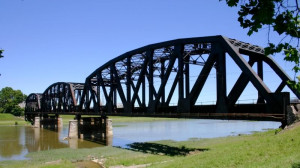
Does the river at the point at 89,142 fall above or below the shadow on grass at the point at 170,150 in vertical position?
below

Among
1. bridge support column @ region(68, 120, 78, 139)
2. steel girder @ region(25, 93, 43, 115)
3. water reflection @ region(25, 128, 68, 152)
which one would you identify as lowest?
water reflection @ region(25, 128, 68, 152)

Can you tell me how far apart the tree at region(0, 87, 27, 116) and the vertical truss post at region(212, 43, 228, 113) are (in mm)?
132379

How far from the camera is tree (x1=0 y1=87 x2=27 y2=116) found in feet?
453

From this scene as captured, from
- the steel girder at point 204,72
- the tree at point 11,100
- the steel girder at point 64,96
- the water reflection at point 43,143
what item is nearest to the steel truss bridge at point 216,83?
the steel girder at point 204,72

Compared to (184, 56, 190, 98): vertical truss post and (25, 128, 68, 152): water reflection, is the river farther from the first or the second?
(184, 56, 190, 98): vertical truss post

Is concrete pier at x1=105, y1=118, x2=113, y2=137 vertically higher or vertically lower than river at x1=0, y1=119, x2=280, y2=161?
higher

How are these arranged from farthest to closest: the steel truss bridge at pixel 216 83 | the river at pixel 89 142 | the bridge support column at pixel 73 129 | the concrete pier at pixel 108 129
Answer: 1. the bridge support column at pixel 73 129
2. the concrete pier at pixel 108 129
3. the river at pixel 89 142
4. the steel truss bridge at pixel 216 83

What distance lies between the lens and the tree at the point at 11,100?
138012 mm

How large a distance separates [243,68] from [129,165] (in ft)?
39.3

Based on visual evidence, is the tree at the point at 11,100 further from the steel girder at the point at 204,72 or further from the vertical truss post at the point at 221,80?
the vertical truss post at the point at 221,80

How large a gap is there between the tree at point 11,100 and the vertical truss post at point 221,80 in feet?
434

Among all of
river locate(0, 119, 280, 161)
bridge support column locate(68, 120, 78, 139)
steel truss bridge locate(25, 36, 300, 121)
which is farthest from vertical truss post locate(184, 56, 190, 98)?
bridge support column locate(68, 120, 78, 139)

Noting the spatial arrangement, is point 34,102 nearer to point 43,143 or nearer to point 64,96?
point 64,96

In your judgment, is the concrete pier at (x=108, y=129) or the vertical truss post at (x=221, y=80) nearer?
the vertical truss post at (x=221, y=80)
